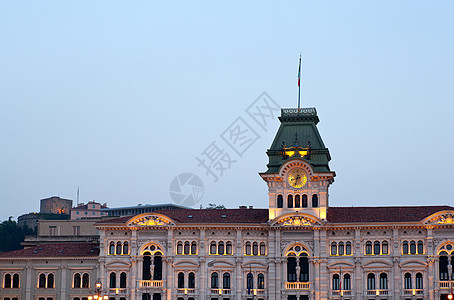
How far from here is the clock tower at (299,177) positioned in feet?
323

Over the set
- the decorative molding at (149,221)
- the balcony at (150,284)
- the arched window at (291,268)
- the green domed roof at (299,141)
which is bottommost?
the balcony at (150,284)

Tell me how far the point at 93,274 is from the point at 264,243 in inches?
851

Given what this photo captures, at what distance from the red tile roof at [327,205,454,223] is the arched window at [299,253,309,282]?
524 centimetres

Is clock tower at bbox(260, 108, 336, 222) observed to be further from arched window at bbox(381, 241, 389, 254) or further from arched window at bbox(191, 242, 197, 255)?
arched window at bbox(191, 242, 197, 255)

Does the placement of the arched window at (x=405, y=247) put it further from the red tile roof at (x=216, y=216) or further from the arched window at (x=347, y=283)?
the red tile roof at (x=216, y=216)

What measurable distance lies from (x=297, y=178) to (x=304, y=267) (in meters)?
10.7

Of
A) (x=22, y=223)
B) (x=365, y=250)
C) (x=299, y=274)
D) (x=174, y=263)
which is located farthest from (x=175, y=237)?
(x=22, y=223)

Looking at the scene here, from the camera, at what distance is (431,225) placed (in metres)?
94.4

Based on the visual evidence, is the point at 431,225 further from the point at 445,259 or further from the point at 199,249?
the point at 199,249

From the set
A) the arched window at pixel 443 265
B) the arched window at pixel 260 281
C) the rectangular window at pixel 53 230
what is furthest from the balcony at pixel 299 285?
the rectangular window at pixel 53 230

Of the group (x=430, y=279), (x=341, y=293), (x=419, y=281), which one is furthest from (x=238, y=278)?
(x=430, y=279)

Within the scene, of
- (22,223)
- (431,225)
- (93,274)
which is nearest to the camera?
(431,225)

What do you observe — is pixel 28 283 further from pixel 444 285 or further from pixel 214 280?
pixel 444 285

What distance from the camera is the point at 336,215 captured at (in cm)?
9969
